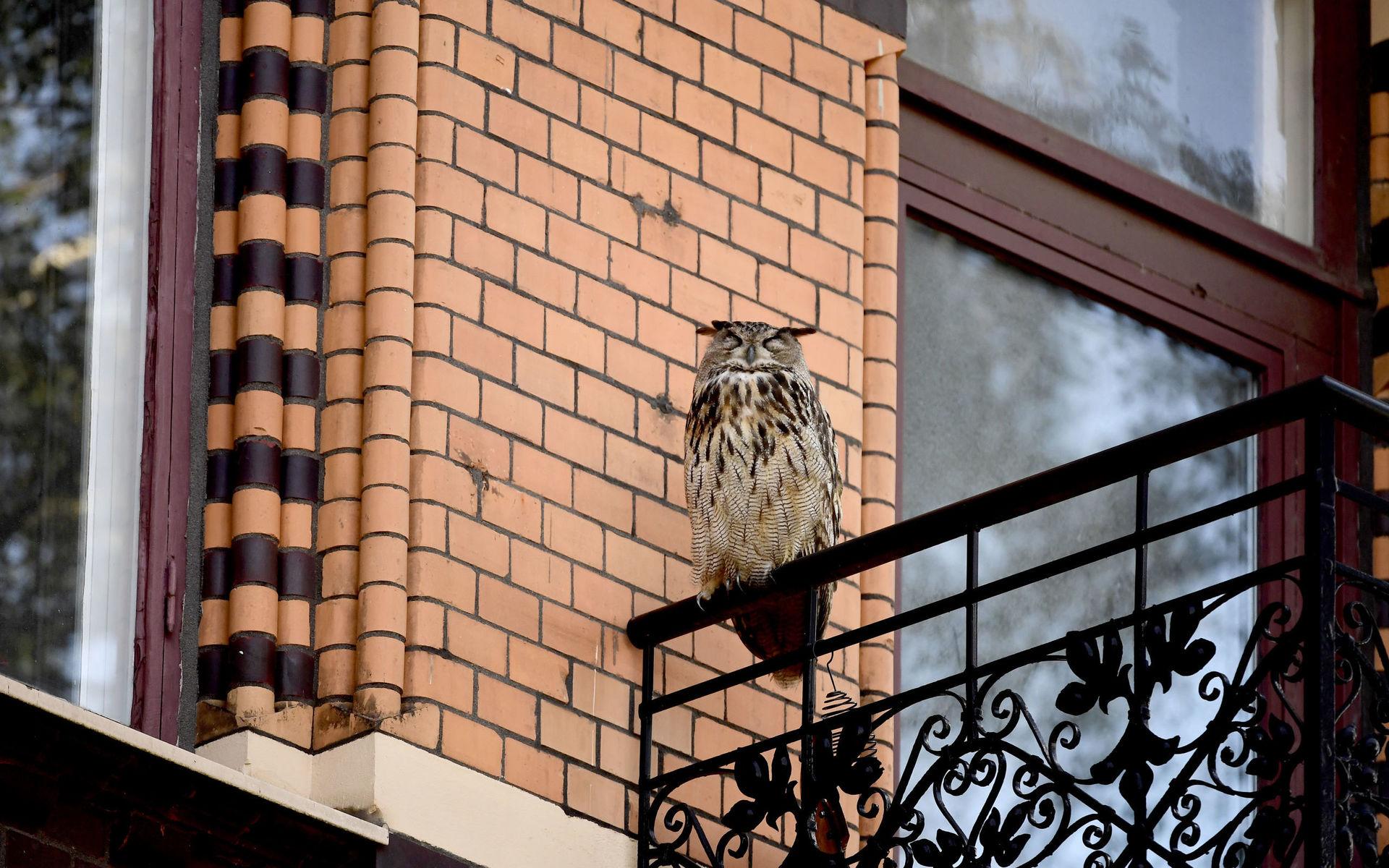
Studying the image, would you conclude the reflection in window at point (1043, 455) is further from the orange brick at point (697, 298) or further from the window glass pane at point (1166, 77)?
the orange brick at point (697, 298)

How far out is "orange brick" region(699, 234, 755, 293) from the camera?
6199 mm

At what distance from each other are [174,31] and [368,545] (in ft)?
4.02

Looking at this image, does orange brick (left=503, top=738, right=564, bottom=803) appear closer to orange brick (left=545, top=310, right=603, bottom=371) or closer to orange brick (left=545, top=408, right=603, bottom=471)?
orange brick (left=545, top=408, right=603, bottom=471)

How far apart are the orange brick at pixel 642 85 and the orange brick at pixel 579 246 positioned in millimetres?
381

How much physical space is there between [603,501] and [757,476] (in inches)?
13.6

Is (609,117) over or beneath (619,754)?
over

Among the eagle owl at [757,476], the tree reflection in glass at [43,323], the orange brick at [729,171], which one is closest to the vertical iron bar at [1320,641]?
the eagle owl at [757,476]

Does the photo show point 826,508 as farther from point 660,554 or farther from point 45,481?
point 45,481

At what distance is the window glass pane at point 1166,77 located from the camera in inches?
288

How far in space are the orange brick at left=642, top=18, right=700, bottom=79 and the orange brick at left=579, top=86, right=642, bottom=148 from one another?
167 mm

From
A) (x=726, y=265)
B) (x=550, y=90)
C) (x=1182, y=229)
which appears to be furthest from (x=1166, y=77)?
(x=550, y=90)

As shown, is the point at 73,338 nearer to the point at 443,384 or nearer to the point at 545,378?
the point at 443,384

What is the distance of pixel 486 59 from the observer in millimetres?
5910

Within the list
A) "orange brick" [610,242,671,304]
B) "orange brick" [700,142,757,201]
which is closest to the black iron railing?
"orange brick" [610,242,671,304]
